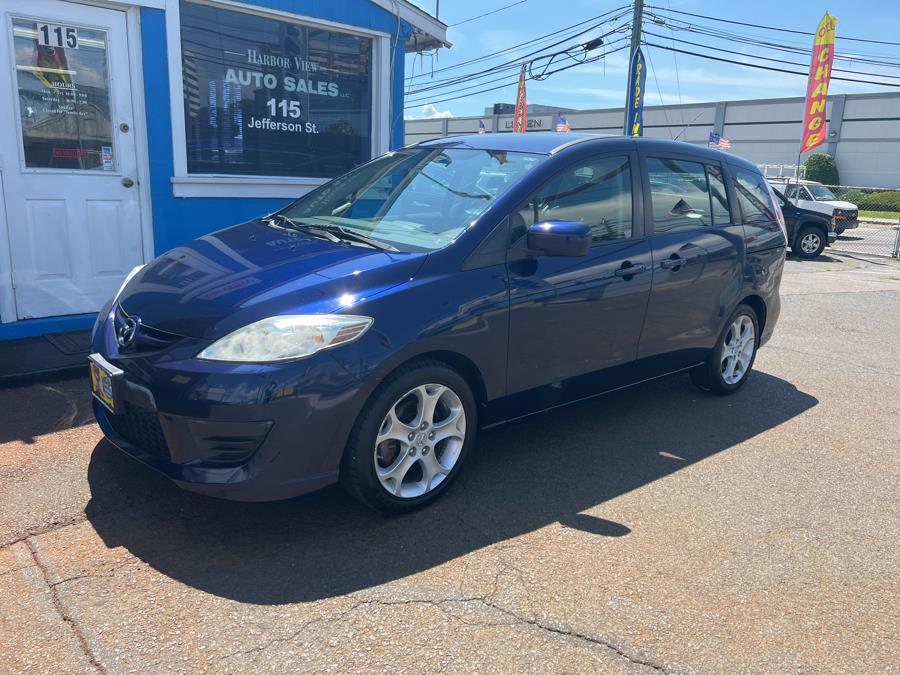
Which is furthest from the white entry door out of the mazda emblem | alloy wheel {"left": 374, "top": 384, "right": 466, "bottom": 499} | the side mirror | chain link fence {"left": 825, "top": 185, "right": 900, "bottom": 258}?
chain link fence {"left": 825, "top": 185, "right": 900, "bottom": 258}

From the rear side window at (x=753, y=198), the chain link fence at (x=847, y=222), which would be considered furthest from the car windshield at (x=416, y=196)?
the chain link fence at (x=847, y=222)

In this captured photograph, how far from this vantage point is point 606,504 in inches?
142

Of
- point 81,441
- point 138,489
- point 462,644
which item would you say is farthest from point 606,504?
point 81,441

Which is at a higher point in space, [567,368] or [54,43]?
[54,43]

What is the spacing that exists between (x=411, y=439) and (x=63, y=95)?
4.50 m

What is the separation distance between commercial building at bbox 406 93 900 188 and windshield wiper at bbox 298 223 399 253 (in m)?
30.5

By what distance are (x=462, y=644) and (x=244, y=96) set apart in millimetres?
5768

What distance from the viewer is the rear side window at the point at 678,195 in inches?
176

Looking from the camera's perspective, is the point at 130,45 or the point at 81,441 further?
the point at 130,45

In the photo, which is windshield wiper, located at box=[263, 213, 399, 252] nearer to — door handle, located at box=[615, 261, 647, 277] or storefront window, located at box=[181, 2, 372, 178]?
door handle, located at box=[615, 261, 647, 277]

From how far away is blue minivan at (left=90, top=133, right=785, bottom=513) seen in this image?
2922 mm

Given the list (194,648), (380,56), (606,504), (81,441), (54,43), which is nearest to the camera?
(194,648)

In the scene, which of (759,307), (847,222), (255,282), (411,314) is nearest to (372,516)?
(411,314)

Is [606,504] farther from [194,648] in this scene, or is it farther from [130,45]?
[130,45]
